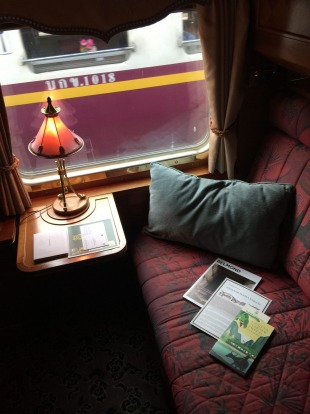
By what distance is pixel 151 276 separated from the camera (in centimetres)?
164

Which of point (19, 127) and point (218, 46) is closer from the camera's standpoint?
point (218, 46)

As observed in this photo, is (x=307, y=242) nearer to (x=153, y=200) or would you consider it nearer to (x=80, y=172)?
(x=153, y=200)

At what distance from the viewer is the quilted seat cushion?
3.78ft

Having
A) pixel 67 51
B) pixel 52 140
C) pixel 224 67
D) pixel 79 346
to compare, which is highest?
pixel 67 51

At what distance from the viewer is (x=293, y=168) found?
1652mm

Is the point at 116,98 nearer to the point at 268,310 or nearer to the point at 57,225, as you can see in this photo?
the point at 57,225

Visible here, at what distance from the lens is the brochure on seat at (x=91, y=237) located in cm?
155

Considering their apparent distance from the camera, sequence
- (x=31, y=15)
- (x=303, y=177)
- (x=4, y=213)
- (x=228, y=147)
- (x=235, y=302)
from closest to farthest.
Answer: (x=31, y=15) → (x=235, y=302) → (x=303, y=177) → (x=4, y=213) → (x=228, y=147)

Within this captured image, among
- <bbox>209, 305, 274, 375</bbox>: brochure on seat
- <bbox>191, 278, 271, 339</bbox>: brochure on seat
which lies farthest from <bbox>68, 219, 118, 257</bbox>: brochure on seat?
<bbox>209, 305, 274, 375</bbox>: brochure on seat

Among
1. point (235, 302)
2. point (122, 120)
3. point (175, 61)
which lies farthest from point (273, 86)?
point (235, 302)

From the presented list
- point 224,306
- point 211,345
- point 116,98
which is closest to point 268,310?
point 224,306

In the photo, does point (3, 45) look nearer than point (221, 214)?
Yes

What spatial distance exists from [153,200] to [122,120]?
1.63ft

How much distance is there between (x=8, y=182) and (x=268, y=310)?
1363 mm
